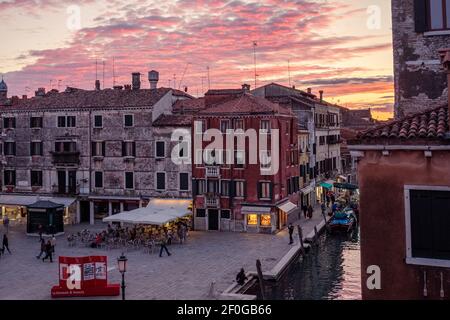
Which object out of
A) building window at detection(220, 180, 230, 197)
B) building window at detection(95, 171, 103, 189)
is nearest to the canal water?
building window at detection(220, 180, 230, 197)

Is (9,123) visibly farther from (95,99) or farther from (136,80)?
(136,80)

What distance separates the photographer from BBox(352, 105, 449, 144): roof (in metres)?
9.03

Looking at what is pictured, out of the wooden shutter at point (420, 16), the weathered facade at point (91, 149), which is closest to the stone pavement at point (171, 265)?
the weathered facade at point (91, 149)

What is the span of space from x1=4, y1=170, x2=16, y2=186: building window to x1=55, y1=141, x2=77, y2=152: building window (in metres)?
5.00

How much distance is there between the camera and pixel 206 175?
35.2 m

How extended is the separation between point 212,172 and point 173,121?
5.06 m

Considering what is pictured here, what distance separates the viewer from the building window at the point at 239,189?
34.5 metres

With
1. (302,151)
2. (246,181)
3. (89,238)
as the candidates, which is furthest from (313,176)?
(89,238)

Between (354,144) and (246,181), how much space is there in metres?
24.8

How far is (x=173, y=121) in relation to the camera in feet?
120

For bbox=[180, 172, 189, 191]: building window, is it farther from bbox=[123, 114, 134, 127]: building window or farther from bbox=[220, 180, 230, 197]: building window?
bbox=[123, 114, 134, 127]: building window

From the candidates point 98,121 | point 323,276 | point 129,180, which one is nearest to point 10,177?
point 98,121
